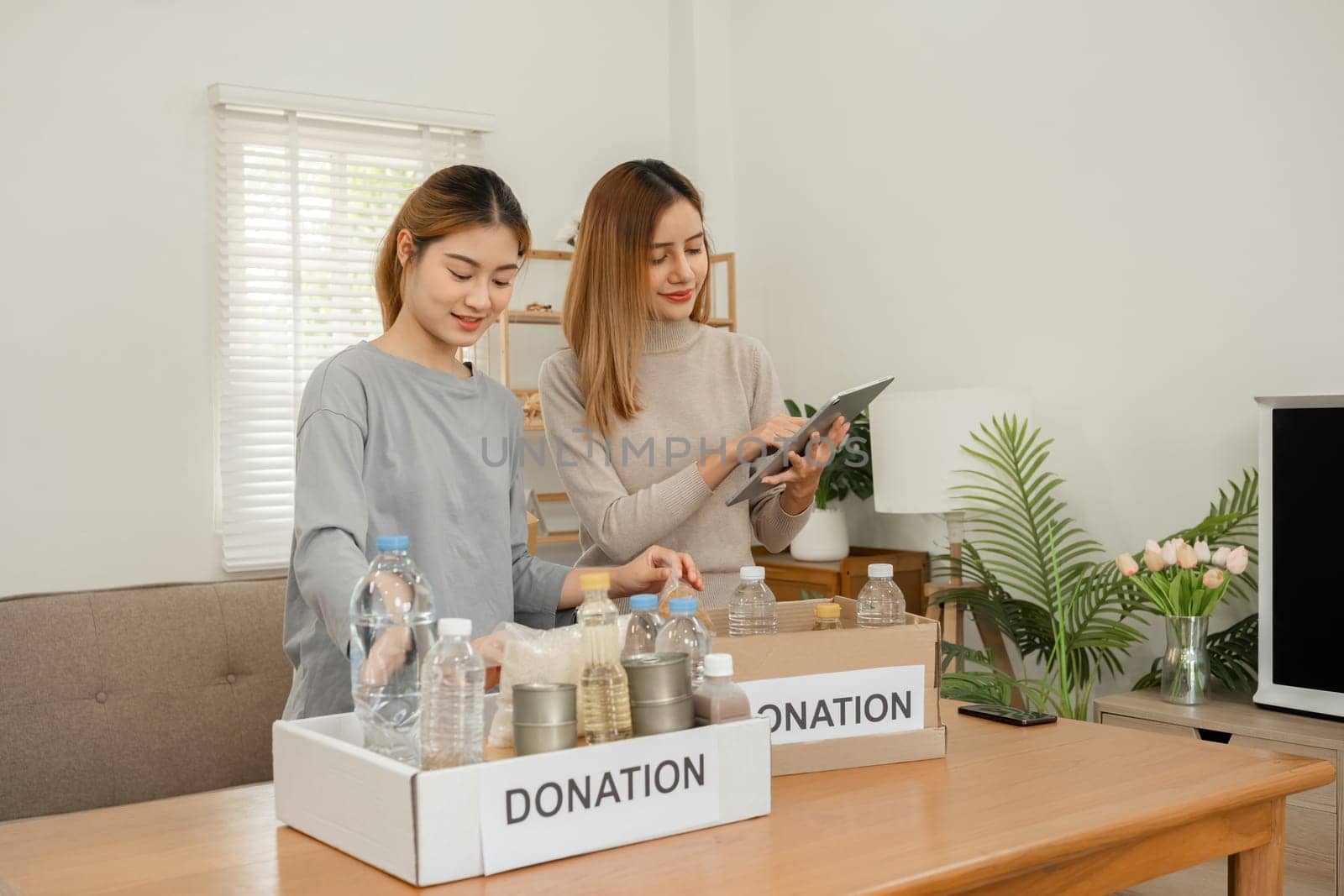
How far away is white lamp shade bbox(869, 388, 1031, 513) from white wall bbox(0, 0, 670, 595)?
2212mm

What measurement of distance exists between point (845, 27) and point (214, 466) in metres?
2.69

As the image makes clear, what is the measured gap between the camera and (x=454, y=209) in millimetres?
1537

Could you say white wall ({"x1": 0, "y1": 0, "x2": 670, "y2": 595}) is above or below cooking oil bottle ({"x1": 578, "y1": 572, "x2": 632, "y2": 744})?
above

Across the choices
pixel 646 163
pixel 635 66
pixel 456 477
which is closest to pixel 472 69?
pixel 635 66

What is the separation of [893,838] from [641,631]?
325mm

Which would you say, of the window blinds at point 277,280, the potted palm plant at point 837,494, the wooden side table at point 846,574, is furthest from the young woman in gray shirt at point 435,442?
the window blinds at point 277,280

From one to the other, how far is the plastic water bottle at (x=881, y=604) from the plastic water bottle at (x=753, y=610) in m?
0.12

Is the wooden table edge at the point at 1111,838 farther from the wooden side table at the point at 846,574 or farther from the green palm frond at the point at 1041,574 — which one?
the wooden side table at the point at 846,574

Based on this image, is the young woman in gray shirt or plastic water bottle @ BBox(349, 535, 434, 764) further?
the young woman in gray shirt

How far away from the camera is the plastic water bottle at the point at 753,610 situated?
4.69ft

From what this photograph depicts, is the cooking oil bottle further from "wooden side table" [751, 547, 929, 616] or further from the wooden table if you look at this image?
"wooden side table" [751, 547, 929, 616]

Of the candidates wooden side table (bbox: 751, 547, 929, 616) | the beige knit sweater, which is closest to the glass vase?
wooden side table (bbox: 751, 547, 929, 616)

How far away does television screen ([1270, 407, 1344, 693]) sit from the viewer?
2.58 m

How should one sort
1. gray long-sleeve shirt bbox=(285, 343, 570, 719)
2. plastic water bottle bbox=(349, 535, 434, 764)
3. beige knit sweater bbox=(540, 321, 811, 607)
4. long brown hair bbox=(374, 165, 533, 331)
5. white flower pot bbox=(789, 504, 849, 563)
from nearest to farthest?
plastic water bottle bbox=(349, 535, 434, 764), gray long-sleeve shirt bbox=(285, 343, 570, 719), long brown hair bbox=(374, 165, 533, 331), beige knit sweater bbox=(540, 321, 811, 607), white flower pot bbox=(789, 504, 849, 563)
